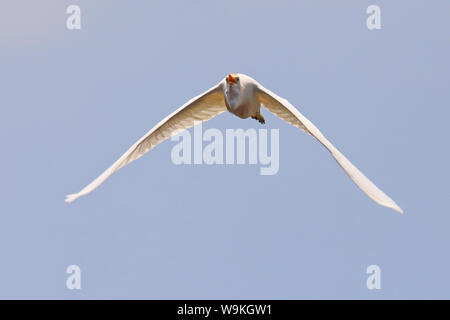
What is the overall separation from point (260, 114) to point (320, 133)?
8.77 feet

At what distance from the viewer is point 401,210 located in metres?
10.4

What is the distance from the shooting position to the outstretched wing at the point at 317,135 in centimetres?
1088

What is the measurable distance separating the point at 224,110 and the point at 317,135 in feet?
12.5

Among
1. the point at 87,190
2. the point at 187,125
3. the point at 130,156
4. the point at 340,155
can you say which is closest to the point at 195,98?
the point at 187,125

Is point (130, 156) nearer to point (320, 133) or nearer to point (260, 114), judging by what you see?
point (260, 114)

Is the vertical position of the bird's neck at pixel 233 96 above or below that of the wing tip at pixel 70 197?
above

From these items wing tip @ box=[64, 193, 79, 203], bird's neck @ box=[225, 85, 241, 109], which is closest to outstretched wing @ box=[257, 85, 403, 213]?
bird's neck @ box=[225, 85, 241, 109]

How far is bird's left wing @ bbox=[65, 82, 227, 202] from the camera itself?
614 inches

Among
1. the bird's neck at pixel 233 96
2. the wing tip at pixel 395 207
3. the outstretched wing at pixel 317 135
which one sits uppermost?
the bird's neck at pixel 233 96

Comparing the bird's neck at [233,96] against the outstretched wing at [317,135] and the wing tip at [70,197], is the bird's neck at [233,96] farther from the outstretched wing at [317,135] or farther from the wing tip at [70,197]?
the wing tip at [70,197]

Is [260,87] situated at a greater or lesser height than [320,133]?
greater

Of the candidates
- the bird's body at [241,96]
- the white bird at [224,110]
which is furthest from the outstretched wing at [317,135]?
the bird's body at [241,96]

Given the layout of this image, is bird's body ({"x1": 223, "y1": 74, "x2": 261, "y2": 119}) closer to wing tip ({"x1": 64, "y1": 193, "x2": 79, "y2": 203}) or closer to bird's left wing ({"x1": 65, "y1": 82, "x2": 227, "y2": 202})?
bird's left wing ({"x1": 65, "y1": 82, "x2": 227, "y2": 202})

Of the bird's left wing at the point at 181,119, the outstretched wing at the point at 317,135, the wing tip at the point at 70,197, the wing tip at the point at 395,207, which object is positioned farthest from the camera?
the bird's left wing at the point at 181,119
